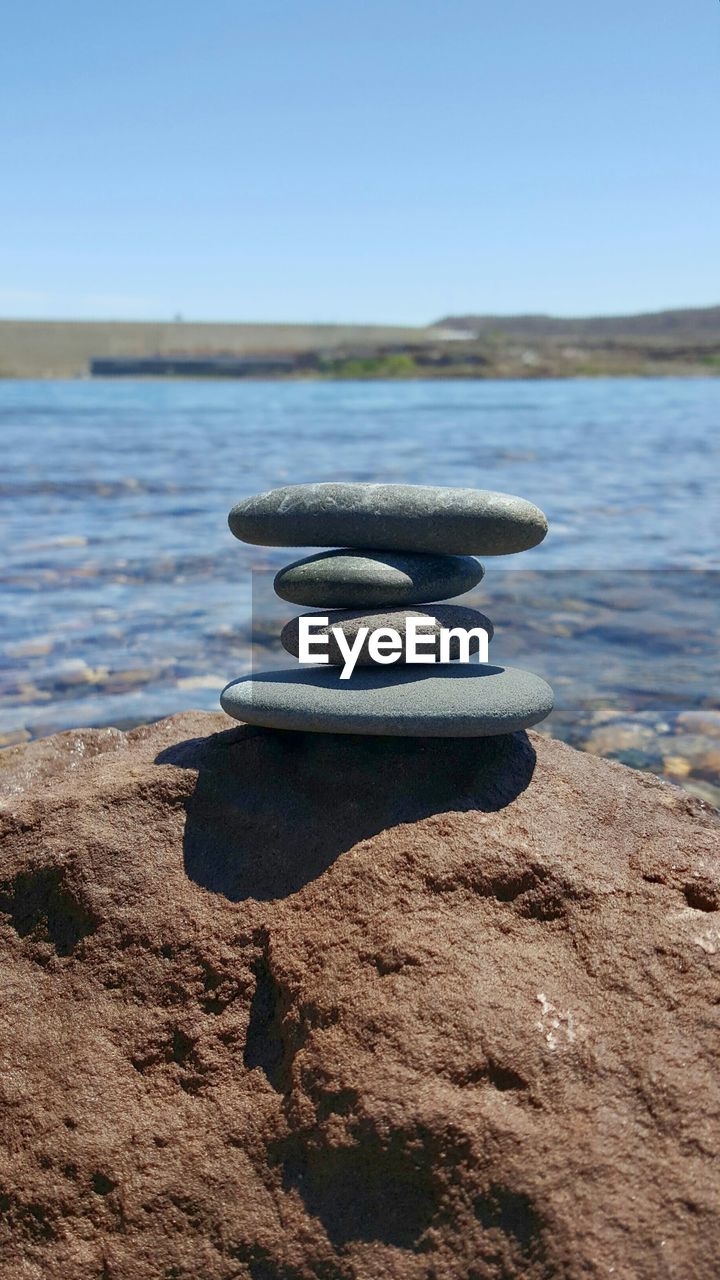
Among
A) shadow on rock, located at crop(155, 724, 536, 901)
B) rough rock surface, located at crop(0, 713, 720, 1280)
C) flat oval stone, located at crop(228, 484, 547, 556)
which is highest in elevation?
flat oval stone, located at crop(228, 484, 547, 556)

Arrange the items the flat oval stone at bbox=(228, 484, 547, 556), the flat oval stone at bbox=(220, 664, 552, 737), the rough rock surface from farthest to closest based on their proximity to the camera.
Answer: the flat oval stone at bbox=(228, 484, 547, 556)
the flat oval stone at bbox=(220, 664, 552, 737)
the rough rock surface

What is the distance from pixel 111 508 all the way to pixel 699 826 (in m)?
12.9

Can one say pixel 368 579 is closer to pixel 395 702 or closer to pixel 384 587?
pixel 384 587

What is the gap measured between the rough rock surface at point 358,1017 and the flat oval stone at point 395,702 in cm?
18

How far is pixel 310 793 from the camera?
10.9 ft

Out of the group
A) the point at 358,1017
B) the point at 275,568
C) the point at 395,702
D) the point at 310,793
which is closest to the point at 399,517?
the point at 395,702

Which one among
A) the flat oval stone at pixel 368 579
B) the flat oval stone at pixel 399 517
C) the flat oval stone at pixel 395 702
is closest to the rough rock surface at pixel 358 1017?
the flat oval stone at pixel 395 702

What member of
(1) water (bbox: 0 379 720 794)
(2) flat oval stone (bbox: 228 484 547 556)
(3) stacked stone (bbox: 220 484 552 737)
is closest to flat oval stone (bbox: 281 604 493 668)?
(3) stacked stone (bbox: 220 484 552 737)

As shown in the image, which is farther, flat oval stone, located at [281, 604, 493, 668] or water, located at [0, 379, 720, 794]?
water, located at [0, 379, 720, 794]

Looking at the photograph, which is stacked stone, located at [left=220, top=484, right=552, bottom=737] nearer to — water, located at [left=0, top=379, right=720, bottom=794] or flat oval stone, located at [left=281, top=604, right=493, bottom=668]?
flat oval stone, located at [left=281, top=604, right=493, bottom=668]

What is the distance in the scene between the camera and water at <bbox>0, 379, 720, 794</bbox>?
711 centimetres

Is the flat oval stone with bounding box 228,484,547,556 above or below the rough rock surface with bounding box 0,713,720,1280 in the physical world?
above

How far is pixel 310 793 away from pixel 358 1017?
73cm

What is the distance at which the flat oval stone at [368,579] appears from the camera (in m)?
3.42
